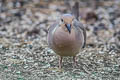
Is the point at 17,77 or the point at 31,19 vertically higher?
the point at 31,19

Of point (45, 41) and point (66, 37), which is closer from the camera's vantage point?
point (66, 37)

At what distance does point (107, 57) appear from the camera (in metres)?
5.19

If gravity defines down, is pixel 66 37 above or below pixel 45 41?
above

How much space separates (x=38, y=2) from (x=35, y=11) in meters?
0.64

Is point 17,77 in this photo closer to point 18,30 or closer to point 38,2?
point 18,30

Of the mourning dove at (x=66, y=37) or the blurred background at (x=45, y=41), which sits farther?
the blurred background at (x=45, y=41)

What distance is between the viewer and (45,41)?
6000 mm

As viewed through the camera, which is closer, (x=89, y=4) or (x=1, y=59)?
(x=1, y=59)

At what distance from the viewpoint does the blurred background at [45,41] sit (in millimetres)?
4398

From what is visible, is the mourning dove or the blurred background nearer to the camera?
the mourning dove

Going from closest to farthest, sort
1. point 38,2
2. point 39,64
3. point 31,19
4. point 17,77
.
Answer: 1. point 17,77
2. point 39,64
3. point 31,19
4. point 38,2

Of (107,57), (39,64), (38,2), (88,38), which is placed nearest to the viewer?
(39,64)

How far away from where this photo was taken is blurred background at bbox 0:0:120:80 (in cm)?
440

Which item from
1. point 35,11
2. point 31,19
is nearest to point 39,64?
point 31,19
